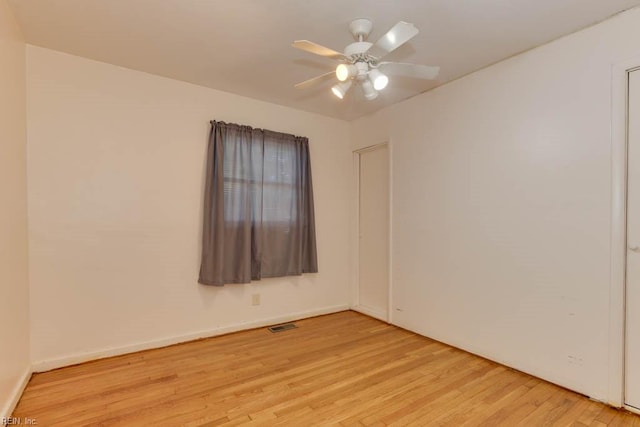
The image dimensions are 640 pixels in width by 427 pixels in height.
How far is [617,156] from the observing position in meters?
2.04

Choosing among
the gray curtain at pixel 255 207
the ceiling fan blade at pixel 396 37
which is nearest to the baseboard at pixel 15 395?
the gray curtain at pixel 255 207

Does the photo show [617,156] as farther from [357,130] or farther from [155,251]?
[155,251]

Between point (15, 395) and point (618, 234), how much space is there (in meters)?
3.96

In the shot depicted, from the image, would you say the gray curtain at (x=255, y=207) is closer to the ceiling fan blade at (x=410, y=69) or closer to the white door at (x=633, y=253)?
the ceiling fan blade at (x=410, y=69)

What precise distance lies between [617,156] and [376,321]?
267 cm

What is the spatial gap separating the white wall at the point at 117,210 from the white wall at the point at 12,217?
0.14m

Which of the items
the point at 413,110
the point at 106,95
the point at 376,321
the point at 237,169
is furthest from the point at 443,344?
the point at 106,95

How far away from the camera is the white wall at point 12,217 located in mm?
1851

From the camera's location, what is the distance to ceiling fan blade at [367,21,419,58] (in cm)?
168

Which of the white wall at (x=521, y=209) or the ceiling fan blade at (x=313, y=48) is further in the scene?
the white wall at (x=521, y=209)

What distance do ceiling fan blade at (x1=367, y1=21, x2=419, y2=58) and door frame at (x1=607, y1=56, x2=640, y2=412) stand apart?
145cm

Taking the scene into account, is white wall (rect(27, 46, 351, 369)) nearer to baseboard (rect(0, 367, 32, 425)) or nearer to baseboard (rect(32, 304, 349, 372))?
baseboard (rect(32, 304, 349, 372))

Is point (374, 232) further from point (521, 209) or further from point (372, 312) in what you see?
point (521, 209)

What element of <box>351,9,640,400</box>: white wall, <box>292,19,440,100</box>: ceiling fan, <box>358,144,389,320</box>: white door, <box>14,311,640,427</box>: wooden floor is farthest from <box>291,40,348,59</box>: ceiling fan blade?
<box>14,311,640,427</box>: wooden floor
